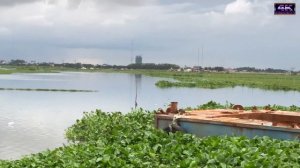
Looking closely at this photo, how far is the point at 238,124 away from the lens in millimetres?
10141

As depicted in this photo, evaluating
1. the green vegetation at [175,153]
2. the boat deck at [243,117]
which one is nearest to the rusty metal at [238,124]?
the boat deck at [243,117]

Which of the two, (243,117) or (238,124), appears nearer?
(238,124)

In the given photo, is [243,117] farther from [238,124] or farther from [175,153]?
[175,153]

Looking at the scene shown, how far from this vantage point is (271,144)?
873cm

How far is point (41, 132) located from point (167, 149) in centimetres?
1263

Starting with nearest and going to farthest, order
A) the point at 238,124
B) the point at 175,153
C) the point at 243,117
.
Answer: the point at 175,153, the point at 238,124, the point at 243,117

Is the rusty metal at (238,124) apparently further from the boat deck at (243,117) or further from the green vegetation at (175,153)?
the green vegetation at (175,153)

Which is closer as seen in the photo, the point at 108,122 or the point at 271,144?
the point at 271,144

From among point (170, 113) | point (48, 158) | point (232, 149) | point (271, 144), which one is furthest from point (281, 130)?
point (48, 158)

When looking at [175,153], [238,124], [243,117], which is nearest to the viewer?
[175,153]

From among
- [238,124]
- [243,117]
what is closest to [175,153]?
[238,124]

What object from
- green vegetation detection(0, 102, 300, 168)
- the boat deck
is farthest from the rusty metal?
green vegetation detection(0, 102, 300, 168)

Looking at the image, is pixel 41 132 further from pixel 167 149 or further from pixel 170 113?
pixel 167 149

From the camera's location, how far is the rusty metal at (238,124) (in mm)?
9781
